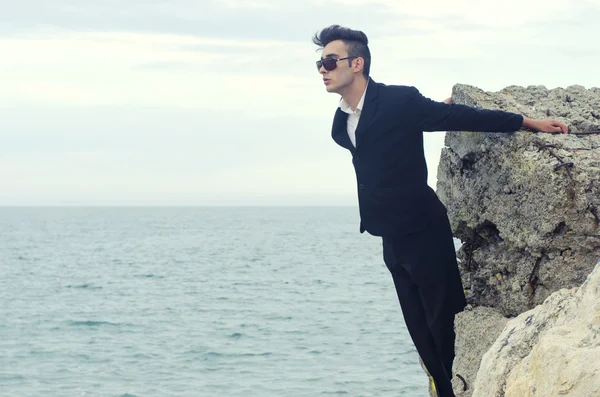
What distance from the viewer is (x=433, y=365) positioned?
5.83 metres

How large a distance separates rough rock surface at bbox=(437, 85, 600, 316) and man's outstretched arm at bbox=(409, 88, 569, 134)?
96 mm

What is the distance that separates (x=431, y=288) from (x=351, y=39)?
6.38ft

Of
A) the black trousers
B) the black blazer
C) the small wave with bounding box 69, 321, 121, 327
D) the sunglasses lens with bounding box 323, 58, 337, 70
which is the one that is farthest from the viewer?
the small wave with bounding box 69, 321, 121, 327

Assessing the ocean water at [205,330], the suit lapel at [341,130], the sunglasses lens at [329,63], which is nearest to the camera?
the sunglasses lens at [329,63]

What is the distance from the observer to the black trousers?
551cm

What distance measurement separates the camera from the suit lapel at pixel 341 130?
561 cm

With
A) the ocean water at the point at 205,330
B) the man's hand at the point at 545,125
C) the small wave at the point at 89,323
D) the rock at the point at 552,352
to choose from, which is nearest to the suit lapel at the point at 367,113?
the man's hand at the point at 545,125

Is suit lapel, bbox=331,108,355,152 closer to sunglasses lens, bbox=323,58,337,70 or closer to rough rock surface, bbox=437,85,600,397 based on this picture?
sunglasses lens, bbox=323,58,337,70

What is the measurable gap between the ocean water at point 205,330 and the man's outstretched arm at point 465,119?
48.4ft

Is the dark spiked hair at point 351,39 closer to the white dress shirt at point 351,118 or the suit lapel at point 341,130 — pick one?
the white dress shirt at point 351,118

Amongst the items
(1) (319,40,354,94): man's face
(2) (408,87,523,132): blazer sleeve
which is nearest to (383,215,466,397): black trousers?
(2) (408,87,523,132): blazer sleeve

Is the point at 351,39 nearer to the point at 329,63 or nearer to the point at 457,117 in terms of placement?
the point at 329,63

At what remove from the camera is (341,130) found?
566 cm

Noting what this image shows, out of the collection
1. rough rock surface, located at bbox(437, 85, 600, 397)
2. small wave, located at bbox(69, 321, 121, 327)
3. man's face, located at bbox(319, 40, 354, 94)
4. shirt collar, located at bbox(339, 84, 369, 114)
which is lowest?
small wave, located at bbox(69, 321, 121, 327)
